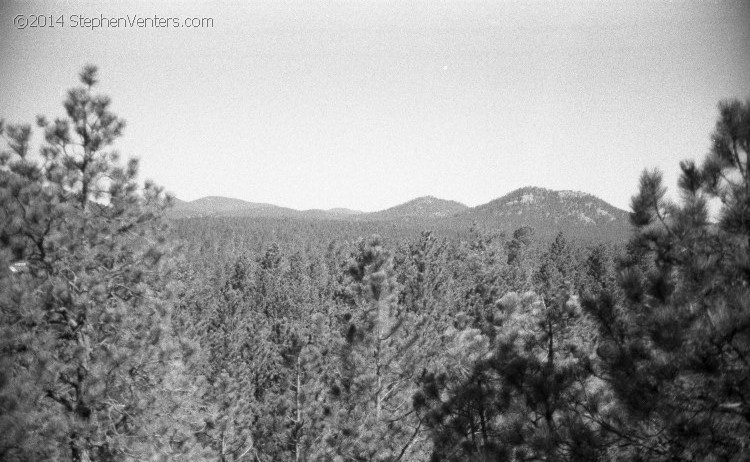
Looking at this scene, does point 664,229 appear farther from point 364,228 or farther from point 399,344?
point 364,228

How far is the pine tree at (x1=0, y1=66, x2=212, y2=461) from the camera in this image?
4.49m

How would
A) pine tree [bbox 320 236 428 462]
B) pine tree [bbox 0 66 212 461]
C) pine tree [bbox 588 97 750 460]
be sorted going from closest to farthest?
pine tree [bbox 588 97 750 460], pine tree [bbox 0 66 212 461], pine tree [bbox 320 236 428 462]

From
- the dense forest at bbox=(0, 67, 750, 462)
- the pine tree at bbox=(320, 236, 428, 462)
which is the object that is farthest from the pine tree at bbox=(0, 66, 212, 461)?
the pine tree at bbox=(320, 236, 428, 462)

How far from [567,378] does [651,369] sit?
0.97 meters

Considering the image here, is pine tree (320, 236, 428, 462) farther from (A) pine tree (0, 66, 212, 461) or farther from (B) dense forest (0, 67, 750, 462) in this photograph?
(A) pine tree (0, 66, 212, 461)

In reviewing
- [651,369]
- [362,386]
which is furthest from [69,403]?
[651,369]

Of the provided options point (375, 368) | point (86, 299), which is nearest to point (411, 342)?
point (375, 368)

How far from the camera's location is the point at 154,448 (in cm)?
575

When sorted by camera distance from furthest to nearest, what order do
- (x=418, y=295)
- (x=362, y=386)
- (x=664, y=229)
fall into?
1. (x=418, y=295)
2. (x=362, y=386)
3. (x=664, y=229)

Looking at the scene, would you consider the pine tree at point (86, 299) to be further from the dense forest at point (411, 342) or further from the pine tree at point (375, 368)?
the pine tree at point (375, 368)

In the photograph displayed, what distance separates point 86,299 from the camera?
515cm

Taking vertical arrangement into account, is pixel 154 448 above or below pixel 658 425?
below

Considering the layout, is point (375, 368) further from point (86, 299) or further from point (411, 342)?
point (86, 299)

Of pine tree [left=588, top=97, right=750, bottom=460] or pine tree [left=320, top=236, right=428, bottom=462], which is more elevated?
pine tree [left=588, top=97, right=750, bottom=460]
